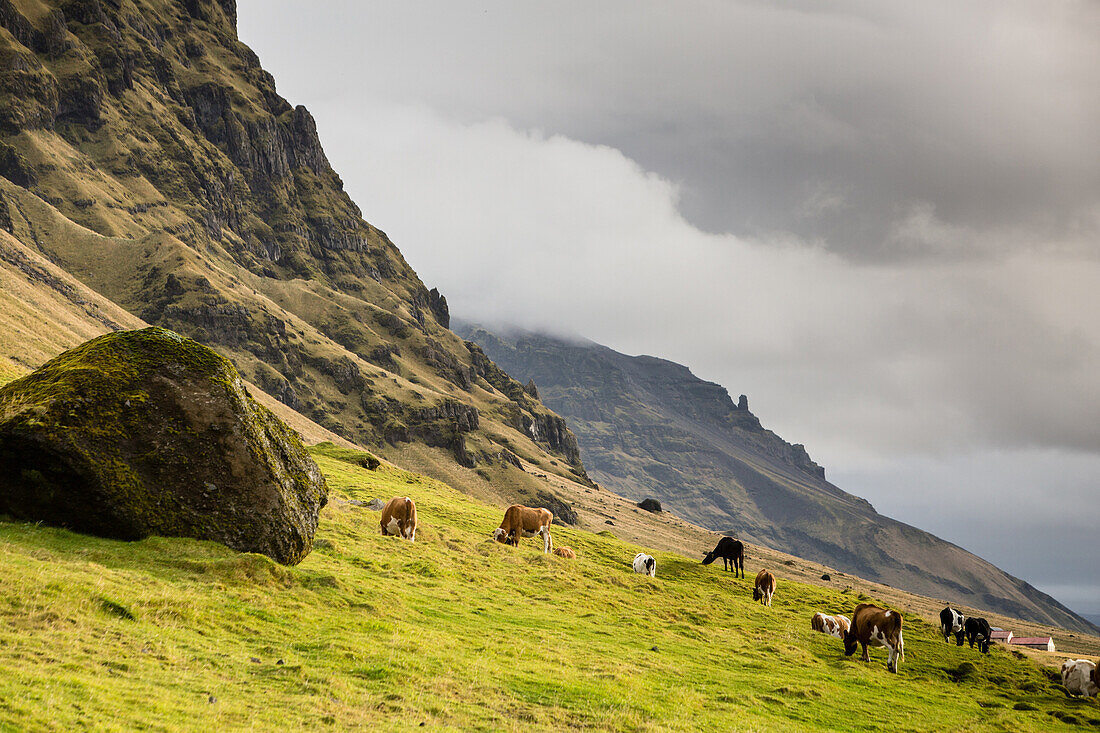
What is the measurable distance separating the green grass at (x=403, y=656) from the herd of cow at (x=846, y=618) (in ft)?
4.43

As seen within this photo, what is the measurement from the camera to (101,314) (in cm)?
14888

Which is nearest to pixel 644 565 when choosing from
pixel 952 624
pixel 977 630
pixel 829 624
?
pixel 829 624

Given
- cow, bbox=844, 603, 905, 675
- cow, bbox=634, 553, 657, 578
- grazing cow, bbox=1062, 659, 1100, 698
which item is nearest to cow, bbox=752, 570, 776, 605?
cow, bbox=634, 553, 657, 578

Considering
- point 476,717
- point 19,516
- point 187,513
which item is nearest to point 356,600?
point 187,513

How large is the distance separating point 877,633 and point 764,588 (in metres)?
16.6

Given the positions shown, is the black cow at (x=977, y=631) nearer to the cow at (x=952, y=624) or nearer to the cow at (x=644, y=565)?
the cow at (x=952, y=624)

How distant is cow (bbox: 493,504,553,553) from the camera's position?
4612 cm

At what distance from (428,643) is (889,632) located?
25372 mm

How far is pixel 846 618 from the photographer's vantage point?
44469 millimetres

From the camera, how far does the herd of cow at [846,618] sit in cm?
3425

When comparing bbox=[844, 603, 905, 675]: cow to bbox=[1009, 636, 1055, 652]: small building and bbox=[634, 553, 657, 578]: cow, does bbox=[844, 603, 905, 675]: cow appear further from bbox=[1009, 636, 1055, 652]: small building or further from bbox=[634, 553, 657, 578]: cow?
bbox=[1009, 636, 1055, 652]: small building

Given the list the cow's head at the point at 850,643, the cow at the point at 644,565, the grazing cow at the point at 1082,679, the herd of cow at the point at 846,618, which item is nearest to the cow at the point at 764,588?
the herd of cow at the point at 846,618

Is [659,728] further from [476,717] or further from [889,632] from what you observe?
[889,632]

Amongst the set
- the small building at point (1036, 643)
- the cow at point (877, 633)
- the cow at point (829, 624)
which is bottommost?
the small building at point (1036, 643)
